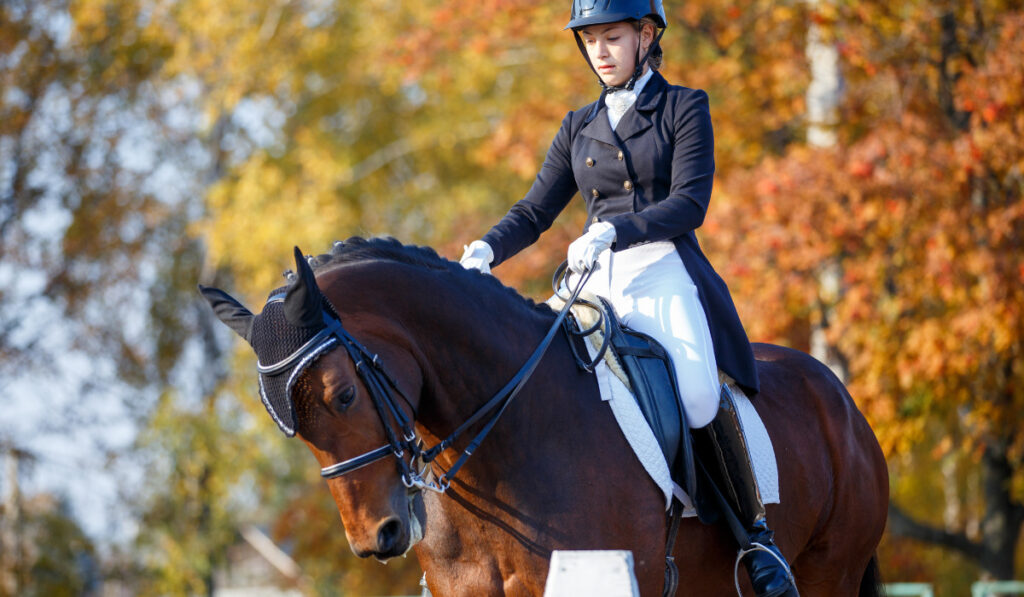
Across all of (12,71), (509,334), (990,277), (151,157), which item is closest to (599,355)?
(509,334)

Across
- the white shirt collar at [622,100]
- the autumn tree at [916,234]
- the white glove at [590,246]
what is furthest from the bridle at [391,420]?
the autumn tree at [916,234]

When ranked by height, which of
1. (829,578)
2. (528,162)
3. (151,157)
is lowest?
(829,578)

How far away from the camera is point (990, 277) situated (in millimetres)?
9727

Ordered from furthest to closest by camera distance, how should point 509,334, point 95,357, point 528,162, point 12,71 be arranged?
point 95,357 < point 12,71 < point 528,162 < point 509,334

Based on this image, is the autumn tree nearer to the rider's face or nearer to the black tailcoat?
the black tailcoat

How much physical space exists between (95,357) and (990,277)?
14583 mm

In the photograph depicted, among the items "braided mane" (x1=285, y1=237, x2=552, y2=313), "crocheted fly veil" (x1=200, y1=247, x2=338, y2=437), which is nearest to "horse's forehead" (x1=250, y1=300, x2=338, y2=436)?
"crocheted fly veil" (x1=200, y1=247, x2=338, y2=437)

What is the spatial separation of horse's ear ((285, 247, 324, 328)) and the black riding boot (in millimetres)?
1762

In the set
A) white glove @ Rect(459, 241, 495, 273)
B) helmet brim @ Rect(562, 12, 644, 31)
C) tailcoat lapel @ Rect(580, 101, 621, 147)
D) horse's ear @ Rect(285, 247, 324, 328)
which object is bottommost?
horse's ear @ Rect(285, 247, 324, 328)

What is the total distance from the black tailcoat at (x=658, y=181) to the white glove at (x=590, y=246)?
16cm

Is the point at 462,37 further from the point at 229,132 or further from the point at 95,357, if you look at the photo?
the point at 95,357

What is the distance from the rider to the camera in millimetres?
4051

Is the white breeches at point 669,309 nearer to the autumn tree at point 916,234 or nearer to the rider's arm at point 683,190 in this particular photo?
the rider's arm at point 683,190

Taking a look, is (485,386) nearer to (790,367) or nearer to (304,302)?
(304,302)
